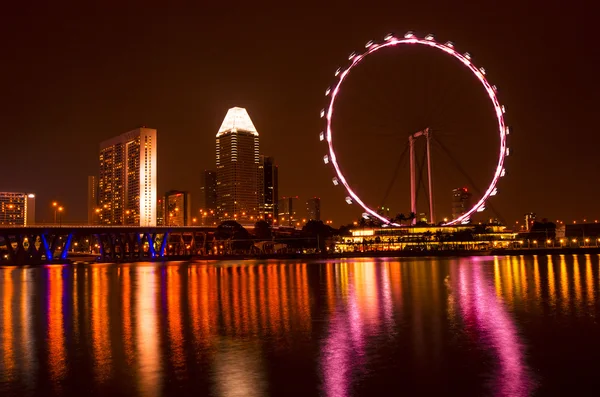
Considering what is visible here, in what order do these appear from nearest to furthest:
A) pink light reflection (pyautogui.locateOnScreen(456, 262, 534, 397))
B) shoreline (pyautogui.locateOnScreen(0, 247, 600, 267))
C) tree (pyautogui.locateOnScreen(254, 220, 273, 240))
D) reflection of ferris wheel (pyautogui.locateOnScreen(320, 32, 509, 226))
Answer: pink light reflection (pyautogui.locateOnScreen(456, 262, 534, 397)) → reflection of ferris wheel (pyautogui.locateOnScreen(320, 32, 509, 226)) → shoreline (pyautogui.locateOnScreen(0, 247, 600, 267)) → tree (pyautogui.locateOnScreen(254, 220, 273, 240))

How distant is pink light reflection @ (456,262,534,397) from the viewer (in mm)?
12359

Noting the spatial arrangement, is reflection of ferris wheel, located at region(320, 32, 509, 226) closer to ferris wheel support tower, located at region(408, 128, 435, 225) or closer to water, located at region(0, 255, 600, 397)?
ferris wheel support tower, located at region(408, 128, 435, 225)

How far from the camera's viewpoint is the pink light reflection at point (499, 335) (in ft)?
40.5

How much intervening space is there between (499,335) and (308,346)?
19.0ft

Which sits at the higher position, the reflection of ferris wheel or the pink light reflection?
the reflection of ferris wheel

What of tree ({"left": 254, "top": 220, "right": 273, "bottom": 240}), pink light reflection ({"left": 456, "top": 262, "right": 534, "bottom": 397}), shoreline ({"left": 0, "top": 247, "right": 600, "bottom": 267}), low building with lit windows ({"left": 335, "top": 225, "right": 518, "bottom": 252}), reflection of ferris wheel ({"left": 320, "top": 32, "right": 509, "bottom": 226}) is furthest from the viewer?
tree ({"left": 254, "top": 220, "right": 273, "bottom": 240})

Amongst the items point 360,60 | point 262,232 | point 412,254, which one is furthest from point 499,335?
point 262,232

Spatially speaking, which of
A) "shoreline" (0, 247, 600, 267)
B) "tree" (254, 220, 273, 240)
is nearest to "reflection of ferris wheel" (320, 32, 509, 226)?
"shoreline" (0, 247, 600, 267)

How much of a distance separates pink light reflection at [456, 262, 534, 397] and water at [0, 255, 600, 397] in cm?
5

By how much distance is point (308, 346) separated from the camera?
16828mm

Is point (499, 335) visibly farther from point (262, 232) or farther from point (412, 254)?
point (262, 232)

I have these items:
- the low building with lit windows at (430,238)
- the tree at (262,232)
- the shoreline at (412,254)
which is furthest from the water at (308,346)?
the tree at (262,232)

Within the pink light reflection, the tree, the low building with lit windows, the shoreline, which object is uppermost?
the tree

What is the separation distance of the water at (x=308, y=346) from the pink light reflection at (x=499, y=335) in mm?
49
